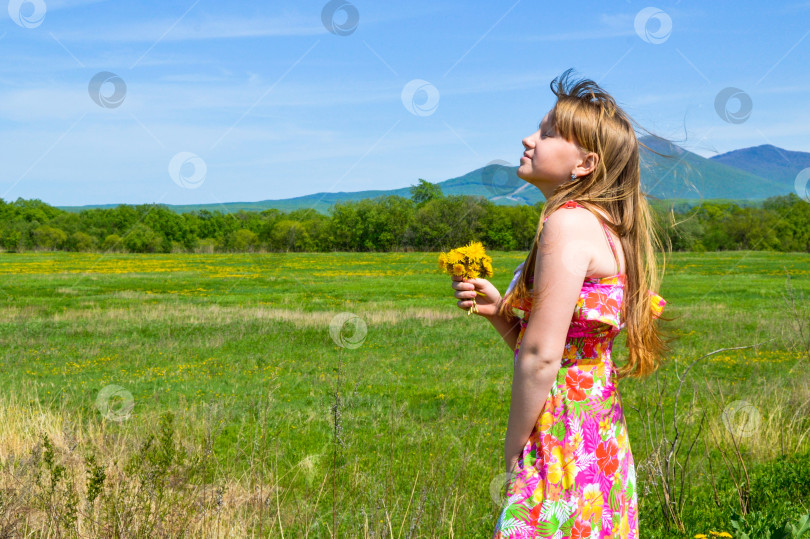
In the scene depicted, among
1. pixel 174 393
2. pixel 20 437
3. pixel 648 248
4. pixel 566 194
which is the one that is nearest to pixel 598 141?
pixel 566 194

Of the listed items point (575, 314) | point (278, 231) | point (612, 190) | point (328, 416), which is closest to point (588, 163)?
point (612, 190)

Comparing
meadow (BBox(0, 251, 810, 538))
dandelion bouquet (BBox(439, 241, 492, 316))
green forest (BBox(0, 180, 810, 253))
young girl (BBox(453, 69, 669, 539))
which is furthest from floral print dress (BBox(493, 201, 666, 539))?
green forest (BBox(0, 180, 810, 253))

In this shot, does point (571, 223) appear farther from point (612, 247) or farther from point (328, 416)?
point (328, 416)

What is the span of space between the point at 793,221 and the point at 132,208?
301ft

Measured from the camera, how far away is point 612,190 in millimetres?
2256

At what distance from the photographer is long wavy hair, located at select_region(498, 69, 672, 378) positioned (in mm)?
2213


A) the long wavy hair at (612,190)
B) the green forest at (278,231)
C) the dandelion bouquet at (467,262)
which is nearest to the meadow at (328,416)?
the long wavy hair at (612,190)

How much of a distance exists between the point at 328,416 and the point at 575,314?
714 cm

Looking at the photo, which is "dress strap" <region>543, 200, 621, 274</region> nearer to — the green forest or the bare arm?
the bare arm

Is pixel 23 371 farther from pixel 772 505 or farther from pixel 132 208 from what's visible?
pixel 132 208

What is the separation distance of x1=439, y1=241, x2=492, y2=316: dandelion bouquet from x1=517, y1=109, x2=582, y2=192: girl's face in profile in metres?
0.32

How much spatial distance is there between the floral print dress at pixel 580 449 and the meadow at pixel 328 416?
0.73 metres

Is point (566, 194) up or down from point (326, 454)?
up

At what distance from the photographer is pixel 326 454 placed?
745cm
